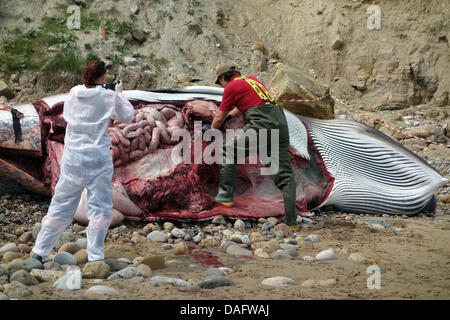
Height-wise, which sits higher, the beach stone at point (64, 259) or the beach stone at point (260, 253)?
the beach stone at point (64, 259)

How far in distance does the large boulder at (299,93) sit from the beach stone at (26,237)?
422 cm

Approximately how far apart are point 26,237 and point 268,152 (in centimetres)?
249

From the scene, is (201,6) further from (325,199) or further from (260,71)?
(325,199)

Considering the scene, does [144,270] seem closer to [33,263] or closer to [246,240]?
[33,263]

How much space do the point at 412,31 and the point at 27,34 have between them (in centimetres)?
1060

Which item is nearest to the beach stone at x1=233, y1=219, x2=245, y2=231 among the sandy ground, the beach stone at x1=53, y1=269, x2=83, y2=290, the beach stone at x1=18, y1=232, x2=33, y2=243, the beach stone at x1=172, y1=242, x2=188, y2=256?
the sandy ground

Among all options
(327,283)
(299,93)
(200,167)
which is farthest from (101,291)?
(299,93)

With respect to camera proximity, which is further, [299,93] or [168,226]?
[299,93]

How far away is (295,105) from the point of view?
782 cm

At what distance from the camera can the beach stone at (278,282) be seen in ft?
11.1

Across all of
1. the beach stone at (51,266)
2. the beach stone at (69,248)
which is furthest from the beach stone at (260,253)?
the beach stone at (51,266)

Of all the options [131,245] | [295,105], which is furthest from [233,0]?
[131,245]

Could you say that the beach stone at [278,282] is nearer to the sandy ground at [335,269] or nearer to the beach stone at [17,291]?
the sandy ground at [335,269]

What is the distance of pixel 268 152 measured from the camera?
5414 mm
